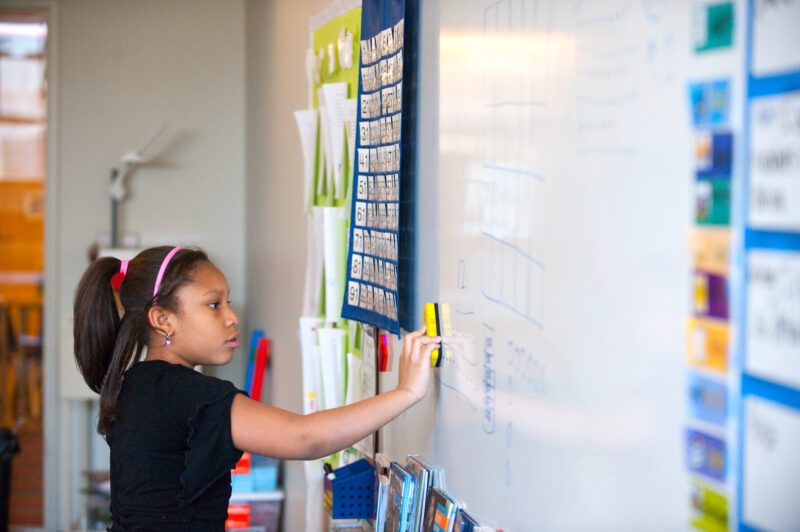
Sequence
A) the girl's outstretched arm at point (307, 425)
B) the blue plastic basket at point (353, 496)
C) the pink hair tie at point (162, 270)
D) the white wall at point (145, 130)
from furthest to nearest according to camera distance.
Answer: the white wall at point (145, 130), the blue plastic basket at point (353, 496), the pink hair tie at point (162, 270), the girl's outstretched arm at point (307, 425)

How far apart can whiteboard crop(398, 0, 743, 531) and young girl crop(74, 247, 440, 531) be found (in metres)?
0.22

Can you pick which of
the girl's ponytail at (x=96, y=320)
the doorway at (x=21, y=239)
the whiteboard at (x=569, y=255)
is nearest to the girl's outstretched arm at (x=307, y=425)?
the whiteboard at (x=569, y=255)

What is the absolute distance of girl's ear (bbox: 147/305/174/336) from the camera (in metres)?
1.90

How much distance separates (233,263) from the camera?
477cm

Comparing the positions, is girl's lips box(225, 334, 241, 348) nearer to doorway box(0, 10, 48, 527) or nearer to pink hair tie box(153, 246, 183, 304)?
pink hair tie box(153, 246, 183, 304)

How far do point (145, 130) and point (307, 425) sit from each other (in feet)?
11.0

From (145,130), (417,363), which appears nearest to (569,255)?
(417,363)

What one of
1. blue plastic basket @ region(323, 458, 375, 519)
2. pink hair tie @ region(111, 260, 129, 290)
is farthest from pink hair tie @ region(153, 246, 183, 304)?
blue plastic basket @ region(323, 458, 375, 519)

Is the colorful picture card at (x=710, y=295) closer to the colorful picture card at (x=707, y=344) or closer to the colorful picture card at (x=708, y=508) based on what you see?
the colorful picture card at (x=707, y=344)

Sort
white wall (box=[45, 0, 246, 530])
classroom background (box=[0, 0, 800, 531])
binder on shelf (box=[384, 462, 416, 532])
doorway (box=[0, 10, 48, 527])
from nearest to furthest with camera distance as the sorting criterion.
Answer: classroom background (box=[0, 0, 800, 531])
binder on shelf (box=[384, 462, 416, 532])
white wall (box=[45, 0, 246, 530])
doorway (box=[0, 10, 48, 527])

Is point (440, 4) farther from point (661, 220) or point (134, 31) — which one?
point (134, 31)

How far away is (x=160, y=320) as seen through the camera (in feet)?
6.24

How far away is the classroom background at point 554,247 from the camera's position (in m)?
0.86

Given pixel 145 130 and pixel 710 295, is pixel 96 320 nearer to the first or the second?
pixel 710 295
